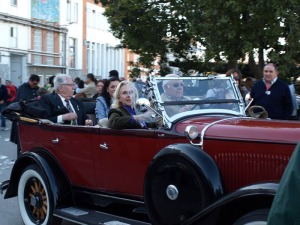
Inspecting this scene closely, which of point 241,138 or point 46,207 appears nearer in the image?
point 241,138

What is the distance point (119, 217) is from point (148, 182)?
75cm

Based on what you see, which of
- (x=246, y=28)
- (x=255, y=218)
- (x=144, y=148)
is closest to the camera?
(x=255, y=218)

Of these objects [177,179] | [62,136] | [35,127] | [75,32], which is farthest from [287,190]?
[75,32]

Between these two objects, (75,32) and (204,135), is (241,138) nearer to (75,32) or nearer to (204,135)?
(204,135)

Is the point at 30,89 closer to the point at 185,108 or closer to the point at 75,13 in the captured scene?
the point at 185,108

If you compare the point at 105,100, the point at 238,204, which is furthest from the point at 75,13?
the point at 238,204

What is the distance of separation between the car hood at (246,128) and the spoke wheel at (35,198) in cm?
171

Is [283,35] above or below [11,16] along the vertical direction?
below

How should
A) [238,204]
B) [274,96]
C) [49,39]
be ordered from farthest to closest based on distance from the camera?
1. [49,39]
2. [274,96]
3. [238,204]

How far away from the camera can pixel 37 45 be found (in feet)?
108

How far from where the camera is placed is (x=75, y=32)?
3884 cm

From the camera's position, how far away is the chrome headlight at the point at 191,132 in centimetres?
405

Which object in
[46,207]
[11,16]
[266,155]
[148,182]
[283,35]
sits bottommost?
[46,207]

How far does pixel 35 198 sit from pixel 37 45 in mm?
28424
